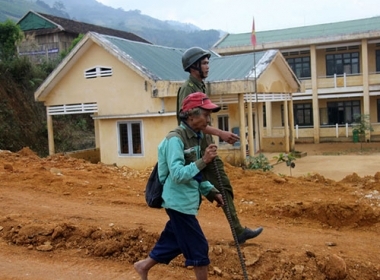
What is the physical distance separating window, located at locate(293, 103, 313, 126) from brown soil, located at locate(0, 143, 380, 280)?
1961 centimetres

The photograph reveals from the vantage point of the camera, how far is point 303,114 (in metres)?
29.0

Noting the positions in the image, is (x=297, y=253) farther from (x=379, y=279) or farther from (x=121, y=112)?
(x=121, y=112)

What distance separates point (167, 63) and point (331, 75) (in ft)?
49.9

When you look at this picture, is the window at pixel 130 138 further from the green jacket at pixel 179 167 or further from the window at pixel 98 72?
the green jacket at pixel 179 167

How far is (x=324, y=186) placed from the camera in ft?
28.6

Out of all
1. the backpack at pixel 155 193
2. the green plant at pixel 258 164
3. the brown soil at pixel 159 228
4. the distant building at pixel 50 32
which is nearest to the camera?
the backpack at pixel 155 193

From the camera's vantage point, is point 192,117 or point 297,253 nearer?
point 192,117

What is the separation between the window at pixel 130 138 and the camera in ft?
48.9

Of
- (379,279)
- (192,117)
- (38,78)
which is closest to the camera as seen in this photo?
(192,117)

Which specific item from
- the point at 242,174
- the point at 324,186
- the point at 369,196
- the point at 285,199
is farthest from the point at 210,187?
the point at 242,174

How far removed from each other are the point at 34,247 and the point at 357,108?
82.9 ft

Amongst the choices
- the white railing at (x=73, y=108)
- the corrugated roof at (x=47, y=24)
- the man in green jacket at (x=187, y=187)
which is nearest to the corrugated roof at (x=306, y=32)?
the corrugated roof at (x=47, y=24)

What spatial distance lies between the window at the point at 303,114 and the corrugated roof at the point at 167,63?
1283 centimetres

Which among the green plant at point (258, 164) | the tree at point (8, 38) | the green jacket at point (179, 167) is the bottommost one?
the green plant at point (258, 164)
